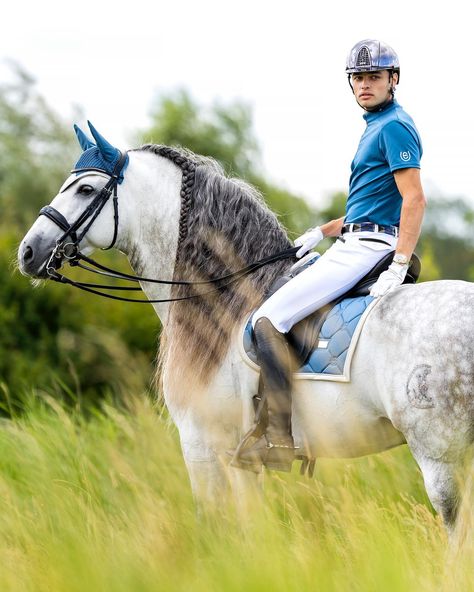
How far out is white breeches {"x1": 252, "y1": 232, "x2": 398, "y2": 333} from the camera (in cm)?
455

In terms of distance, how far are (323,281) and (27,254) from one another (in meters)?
1.75

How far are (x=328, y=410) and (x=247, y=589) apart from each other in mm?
1349

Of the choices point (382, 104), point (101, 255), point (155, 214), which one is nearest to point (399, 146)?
point (382, 104)

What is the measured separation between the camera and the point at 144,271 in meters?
5.31

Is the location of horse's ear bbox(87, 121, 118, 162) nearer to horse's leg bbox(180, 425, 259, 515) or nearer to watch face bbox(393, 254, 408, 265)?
horse's leg bbox(180, 425, 259, 515)

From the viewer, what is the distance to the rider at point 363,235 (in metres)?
4.47

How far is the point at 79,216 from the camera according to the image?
16.6 feet

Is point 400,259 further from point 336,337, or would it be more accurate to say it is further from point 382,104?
point 382,104

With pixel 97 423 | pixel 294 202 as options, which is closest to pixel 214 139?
pixel 294 202

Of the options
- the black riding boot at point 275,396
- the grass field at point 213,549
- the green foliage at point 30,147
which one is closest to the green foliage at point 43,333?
the grass field at point 213,549

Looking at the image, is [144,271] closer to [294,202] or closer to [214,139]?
[294,202]

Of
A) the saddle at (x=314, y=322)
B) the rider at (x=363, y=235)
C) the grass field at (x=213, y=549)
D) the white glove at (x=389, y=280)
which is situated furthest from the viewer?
the saddle at (x=314, y=322)

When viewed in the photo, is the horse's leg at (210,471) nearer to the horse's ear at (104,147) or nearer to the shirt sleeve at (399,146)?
the horse's ear at (104,147)

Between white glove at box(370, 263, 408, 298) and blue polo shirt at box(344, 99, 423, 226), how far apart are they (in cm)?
39
